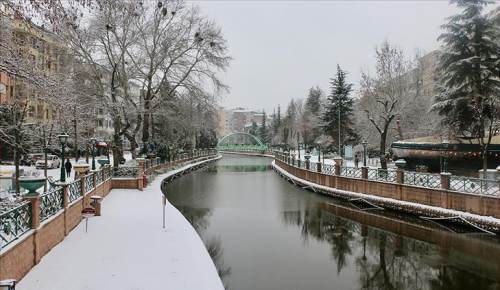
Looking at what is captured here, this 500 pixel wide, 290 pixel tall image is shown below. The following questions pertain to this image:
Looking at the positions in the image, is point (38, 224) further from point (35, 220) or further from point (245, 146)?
point (245, 146)

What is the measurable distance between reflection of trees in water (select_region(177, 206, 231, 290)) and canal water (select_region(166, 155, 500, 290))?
0.09 ft

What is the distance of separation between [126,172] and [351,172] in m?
13.6

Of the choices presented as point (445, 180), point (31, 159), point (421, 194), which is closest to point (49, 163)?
point (31, 159)

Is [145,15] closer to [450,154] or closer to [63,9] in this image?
[450,154]

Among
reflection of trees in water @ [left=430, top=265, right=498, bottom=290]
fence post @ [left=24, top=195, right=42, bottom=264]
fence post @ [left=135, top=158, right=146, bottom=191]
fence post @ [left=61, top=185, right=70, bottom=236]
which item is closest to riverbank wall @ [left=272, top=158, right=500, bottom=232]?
reflection of trees in water @ [left=430, top=265, right=498, bottom=290]

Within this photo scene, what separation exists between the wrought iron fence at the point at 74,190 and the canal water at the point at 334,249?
4.80m

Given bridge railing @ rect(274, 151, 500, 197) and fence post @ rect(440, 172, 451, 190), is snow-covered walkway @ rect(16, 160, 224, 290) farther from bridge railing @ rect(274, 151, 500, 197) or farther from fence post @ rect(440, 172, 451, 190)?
bridge railing @ rect(274, 151, 500, 197)

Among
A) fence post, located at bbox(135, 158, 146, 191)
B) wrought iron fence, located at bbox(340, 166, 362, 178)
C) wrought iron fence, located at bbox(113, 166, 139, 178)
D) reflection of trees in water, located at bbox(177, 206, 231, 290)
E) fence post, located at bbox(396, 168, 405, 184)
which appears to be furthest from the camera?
wrought iron fence, located at bbox(113, 166, 139, 178)

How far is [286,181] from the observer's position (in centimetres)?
3938

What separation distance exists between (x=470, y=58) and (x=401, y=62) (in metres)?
17.4

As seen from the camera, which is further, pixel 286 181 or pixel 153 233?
Answer: pixel 286 181

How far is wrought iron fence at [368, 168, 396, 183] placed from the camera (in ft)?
73.6

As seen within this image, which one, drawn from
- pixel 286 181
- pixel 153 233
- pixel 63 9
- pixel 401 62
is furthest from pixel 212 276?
pixel 401 62

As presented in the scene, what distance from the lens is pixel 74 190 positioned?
1606 cm
